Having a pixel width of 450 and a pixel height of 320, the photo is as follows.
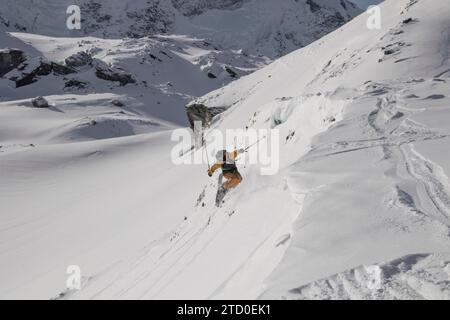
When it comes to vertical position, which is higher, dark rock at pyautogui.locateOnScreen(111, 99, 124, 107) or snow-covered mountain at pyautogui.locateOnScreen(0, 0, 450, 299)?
dark rock at pyautogui.locateOnScreen(111, 99, 124, 107)

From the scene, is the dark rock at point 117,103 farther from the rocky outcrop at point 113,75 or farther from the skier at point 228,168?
the skier at point 228,168

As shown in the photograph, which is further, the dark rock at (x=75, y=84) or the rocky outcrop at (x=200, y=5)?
the rocky outcrop at (x=200, y=5)

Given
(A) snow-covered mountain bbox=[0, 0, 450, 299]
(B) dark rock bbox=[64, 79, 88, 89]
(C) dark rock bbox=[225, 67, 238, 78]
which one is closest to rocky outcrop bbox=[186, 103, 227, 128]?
(A) snow-covered mountain bbox=[0, 0, 450, 299]

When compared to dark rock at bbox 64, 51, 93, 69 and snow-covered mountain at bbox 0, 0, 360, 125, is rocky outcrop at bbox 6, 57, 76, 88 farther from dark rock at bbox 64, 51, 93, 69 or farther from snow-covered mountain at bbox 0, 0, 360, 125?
dark rock at bbox 64, 51, 93, 69

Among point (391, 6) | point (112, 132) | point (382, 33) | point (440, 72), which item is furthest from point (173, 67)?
point (440, 72)

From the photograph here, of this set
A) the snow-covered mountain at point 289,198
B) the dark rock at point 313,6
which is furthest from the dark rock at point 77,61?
the dark rock at point 313,6
